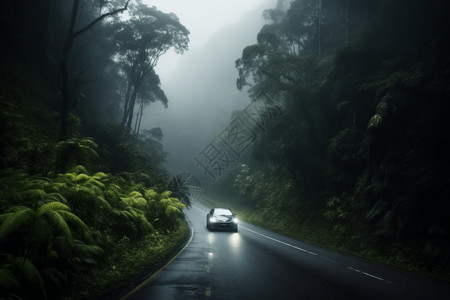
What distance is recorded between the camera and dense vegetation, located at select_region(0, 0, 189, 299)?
18.8 ft

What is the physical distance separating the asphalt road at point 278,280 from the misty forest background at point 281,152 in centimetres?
118

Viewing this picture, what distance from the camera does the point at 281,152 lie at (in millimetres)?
21891

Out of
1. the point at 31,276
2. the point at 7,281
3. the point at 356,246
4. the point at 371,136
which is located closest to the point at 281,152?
the point at 371,136

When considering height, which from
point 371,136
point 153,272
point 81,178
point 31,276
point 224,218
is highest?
point 371,136

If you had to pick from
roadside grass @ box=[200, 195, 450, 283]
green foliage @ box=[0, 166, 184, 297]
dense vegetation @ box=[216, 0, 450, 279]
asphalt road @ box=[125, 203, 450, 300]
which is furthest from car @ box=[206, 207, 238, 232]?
green foliage @ box=[0, 166, 184, 297]

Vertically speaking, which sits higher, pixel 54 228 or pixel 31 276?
pixel 54 228

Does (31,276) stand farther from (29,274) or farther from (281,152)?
(281,152)

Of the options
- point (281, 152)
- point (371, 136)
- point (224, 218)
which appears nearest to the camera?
point (371, 136)

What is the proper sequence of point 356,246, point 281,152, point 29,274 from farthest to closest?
point 281,152 → point 356,246 → point 29,274

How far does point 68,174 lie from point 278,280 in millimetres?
7009

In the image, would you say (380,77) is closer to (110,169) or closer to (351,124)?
(351,124)

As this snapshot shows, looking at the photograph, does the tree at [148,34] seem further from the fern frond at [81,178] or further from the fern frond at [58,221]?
the fern frond at [58,221]

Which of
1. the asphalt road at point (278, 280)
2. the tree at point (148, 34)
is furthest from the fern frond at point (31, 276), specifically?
the tree at point (148, 34)

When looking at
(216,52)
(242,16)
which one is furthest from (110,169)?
(242,16)
